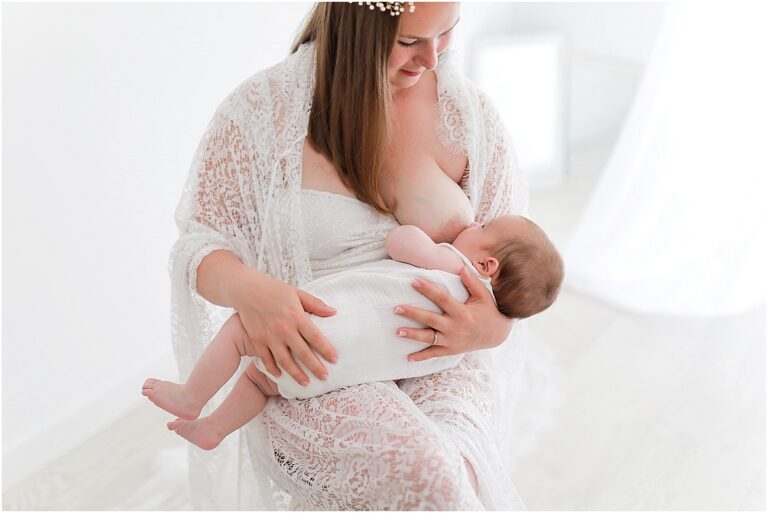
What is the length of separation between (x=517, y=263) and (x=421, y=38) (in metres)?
Result: 0.43

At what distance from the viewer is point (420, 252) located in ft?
5.06

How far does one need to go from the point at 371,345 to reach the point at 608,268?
1894 millimetres

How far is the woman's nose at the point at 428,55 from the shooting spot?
1.51m

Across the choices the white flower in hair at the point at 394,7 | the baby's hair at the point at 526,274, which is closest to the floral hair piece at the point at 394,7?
the white flower in hair at the point at 394,7

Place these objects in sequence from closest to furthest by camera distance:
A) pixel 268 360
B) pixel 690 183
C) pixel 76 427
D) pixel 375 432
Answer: pixel 375 432 → pixel 268 360 → pixel 76 427 → pixel 690 183

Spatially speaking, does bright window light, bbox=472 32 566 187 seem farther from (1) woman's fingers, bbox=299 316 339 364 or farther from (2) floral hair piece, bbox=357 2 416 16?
(1) woman's fingers, bbox=299 316 339 364

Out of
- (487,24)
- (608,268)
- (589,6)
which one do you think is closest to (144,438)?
(608,268)

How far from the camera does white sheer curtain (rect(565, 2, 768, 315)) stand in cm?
276

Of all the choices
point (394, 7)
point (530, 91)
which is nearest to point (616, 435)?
point (394, 7)

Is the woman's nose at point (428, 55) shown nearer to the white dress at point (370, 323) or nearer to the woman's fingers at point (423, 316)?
the white dress at point (370, 323)

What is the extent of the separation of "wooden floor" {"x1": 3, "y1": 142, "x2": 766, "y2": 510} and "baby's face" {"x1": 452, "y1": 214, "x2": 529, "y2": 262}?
985 mm

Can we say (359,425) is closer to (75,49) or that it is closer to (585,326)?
(75,49)

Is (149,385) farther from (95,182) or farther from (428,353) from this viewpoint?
(95,182)

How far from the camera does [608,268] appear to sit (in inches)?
124
